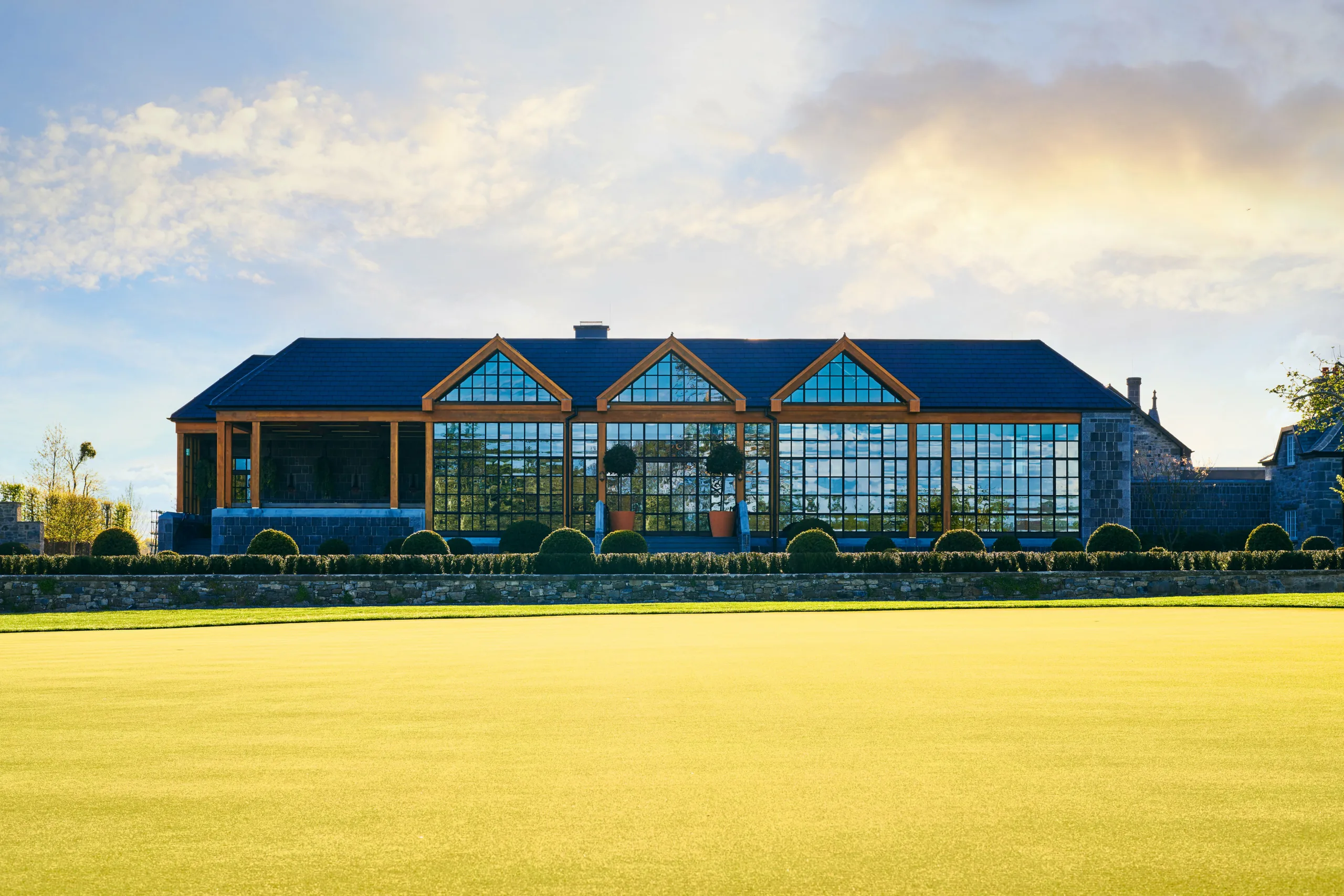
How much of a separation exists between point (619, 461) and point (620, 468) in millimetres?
273

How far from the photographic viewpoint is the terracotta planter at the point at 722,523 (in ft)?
128

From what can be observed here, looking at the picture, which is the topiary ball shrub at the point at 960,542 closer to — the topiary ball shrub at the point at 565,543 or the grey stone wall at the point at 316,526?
the topiary ball shrub at the point at 565,543

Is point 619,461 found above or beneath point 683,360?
beneath

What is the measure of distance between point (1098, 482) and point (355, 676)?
37.2 meters

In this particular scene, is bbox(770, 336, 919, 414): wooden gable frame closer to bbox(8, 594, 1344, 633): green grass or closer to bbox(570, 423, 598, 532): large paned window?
bbox(570, 423, 598, 532): large paned window

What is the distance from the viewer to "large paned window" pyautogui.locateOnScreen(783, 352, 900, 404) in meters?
40.2

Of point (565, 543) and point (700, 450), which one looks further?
point (700, 450)

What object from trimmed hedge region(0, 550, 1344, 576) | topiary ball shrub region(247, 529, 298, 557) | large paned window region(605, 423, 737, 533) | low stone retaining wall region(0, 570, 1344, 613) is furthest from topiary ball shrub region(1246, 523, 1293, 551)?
topiary ball shrub region(247, 529, 298, 557)

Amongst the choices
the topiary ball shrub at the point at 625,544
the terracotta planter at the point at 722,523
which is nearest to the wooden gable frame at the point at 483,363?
the terracotta planter at the point at 722,523

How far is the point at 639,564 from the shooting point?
86.9 ft

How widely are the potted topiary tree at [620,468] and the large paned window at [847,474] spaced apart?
6.07 m

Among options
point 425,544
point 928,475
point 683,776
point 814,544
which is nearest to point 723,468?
point 928,475

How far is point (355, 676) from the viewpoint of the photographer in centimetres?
938

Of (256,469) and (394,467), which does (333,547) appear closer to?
(394,467)
